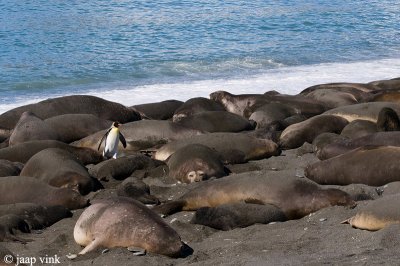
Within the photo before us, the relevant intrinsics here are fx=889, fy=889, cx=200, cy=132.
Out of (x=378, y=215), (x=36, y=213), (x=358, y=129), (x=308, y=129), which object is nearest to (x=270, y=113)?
(x=308, y=129)

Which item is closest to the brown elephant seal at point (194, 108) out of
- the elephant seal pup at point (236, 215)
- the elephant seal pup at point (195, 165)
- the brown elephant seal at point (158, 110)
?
the brown elephant seal at point (158, 110)

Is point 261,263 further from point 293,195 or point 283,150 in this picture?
point 283,150

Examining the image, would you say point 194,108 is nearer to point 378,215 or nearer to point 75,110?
point 75,110

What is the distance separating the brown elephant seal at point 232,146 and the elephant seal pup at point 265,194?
140 cm

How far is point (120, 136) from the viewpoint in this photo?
9.09 meters

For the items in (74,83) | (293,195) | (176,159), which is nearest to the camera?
(293,195)

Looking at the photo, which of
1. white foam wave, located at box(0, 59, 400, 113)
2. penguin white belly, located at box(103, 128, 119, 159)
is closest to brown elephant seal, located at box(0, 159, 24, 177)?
penguin white belly, located at box(103, 128, 119, 159)

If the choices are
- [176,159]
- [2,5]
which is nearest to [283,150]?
[176,159]

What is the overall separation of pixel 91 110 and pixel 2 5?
19.6m

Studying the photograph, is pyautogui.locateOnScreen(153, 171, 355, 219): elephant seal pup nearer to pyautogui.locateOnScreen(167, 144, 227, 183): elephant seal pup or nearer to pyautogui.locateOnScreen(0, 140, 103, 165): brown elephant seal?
pyautogui.locateOnScreen(167, 144, 227, 183): elephant seal pup

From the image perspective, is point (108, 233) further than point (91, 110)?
No

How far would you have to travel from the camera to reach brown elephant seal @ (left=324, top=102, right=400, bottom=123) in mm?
9547

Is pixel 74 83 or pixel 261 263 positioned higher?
pixel 261 263

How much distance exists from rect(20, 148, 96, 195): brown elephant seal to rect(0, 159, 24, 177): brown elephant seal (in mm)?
133
